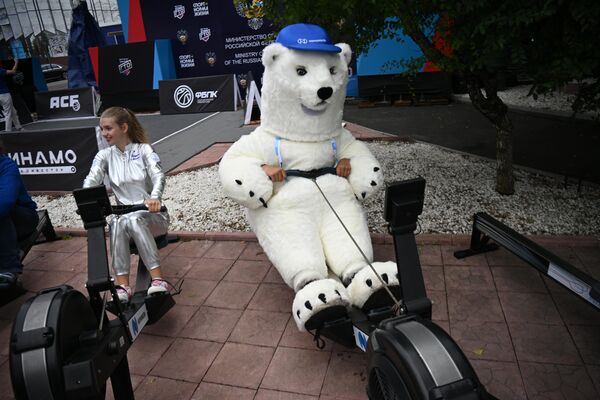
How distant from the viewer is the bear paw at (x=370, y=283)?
2297mm

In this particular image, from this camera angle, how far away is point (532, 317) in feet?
8.78

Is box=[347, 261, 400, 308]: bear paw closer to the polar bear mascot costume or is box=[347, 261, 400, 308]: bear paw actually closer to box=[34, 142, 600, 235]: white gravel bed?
the polar bear mascot costume

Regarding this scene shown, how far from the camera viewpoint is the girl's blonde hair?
10.2 feet

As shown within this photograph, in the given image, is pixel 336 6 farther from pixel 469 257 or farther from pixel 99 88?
pixel 99 88

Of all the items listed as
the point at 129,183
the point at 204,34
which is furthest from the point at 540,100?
the point at 129,183

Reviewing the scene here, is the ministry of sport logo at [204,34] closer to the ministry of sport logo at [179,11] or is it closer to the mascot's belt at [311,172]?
the ministry of sport logo at [179,11]

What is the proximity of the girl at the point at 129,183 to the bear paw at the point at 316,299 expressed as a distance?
1.13 m

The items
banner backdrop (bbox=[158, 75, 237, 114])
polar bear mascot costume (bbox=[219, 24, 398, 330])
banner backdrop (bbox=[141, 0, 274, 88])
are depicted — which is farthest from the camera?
banner backdrop (bbox=[141, 0, 274, 88])

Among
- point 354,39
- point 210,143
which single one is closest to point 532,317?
point 354,39

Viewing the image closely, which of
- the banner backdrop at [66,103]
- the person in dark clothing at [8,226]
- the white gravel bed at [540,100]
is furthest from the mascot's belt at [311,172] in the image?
the banner backdrop at [66,103]

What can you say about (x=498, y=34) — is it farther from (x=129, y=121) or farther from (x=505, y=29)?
(x=129, y=121)

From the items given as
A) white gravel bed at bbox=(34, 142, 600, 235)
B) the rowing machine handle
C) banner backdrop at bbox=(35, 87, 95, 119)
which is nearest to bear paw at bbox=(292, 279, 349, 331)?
the rowing machine handle

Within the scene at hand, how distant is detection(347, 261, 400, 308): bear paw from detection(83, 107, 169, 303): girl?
4.49 feet

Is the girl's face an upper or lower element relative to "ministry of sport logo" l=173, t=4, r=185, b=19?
lower
